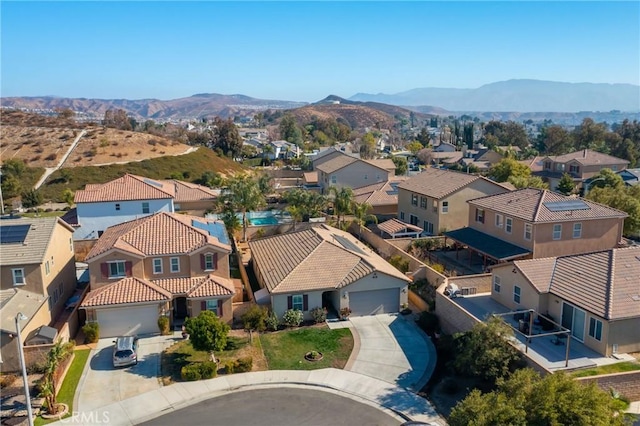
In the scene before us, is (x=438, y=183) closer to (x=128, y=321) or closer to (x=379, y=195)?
(x=379, y=195)

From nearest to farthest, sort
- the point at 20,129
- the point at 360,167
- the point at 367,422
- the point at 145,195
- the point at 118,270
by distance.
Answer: the point at 367,422 < the point at 118,270 < the point at 145,195 < the point at 360,167 < the point at 20,129

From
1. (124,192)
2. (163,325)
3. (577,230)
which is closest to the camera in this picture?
(163,325)

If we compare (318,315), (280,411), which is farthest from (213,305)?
(280,411)

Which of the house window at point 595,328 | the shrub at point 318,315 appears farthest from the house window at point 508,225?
the shrub at point 318,315

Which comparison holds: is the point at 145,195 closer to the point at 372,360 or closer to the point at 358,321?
the point at 358,321

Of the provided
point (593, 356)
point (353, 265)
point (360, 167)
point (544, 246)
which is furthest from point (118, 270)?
point (360, 167)
